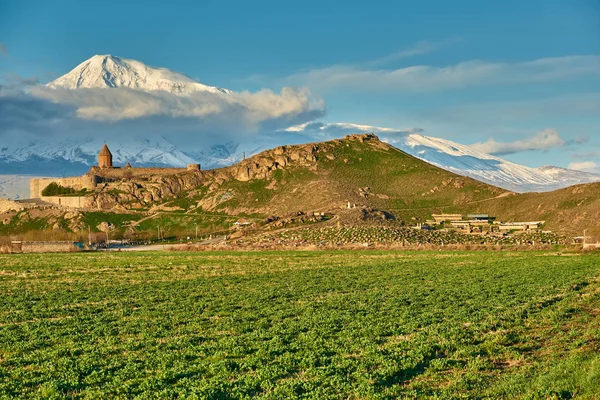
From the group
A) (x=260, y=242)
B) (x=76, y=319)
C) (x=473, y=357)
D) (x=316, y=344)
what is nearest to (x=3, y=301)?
(x=76, y=319)

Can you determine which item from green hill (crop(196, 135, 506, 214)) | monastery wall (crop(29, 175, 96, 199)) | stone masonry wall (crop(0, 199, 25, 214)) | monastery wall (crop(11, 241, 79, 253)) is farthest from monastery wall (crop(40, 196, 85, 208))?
monastery wall (crop(11, 241, 79, 253))

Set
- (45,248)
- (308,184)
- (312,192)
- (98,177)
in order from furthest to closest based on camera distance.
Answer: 1. (98,177)
2. (308,184)
3. (312,192)
4. (45,248)

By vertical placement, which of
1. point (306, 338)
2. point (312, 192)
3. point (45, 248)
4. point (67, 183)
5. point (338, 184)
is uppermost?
point (67, 183)

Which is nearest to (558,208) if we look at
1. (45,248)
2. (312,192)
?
(312,192)

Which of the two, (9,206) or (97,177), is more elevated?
(97,177)

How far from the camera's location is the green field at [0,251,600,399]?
15.7 meters

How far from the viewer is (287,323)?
24828 mm

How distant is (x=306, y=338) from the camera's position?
70.6 feet

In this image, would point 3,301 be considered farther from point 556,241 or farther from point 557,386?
point 556,241

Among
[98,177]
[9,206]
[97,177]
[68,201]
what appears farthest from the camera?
[98,177]

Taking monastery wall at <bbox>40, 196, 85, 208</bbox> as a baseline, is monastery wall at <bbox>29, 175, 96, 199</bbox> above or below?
above

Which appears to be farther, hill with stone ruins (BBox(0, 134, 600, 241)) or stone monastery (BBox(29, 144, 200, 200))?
stone monastery (BBox(29, 144, 200, 200))

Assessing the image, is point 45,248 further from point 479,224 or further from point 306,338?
point 306,338

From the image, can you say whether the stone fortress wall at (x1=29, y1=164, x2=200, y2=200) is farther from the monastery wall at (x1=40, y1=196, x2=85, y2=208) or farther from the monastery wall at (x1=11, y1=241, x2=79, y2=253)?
the monastery wall at (x1=11, y1=241, x2=79, y2=253)
